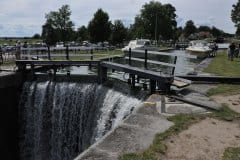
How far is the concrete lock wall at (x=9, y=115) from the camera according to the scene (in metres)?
17.4

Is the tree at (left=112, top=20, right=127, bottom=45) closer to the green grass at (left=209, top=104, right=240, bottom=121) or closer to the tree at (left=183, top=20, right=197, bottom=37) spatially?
the green grass at (left=209, top=104, right=240, bottom=121)

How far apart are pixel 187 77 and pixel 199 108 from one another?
17.7 ft

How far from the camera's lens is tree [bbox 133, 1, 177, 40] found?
9338 cm

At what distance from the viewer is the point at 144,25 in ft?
307

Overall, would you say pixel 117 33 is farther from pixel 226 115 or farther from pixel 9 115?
pixel 226 115

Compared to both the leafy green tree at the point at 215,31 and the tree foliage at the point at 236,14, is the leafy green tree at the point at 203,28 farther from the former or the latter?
the tree foliage at the point at 236,14

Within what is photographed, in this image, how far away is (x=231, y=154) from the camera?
7836 mm

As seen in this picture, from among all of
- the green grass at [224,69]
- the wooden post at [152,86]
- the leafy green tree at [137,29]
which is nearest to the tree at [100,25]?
the green grass at [224,69]

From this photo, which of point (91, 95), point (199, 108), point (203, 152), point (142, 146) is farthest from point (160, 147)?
point (91, 95)

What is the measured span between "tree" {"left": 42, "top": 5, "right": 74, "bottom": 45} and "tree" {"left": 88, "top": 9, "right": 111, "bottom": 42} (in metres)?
2.96

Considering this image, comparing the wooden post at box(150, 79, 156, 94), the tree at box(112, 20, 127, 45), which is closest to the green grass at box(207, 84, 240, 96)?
the wooden post at box(150, 79, 156, 94)

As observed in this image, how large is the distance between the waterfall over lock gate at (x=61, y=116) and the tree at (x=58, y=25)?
34.1 metres

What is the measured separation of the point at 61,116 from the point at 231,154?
10387 millimetres

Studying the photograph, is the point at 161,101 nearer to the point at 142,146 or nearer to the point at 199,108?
the point at 199,108
